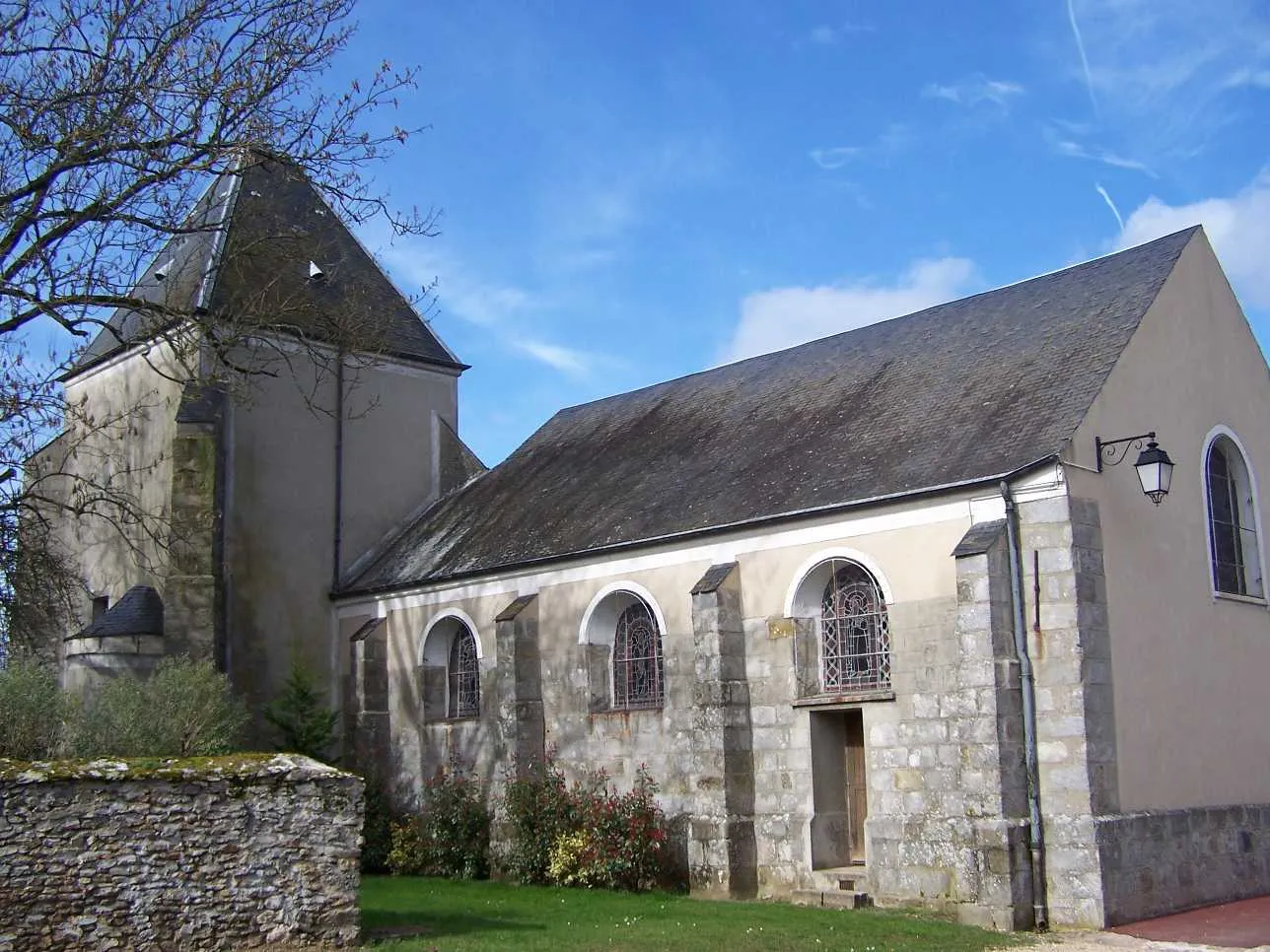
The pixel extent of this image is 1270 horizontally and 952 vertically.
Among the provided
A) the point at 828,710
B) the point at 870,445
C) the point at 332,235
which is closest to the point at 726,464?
the point at 870,445

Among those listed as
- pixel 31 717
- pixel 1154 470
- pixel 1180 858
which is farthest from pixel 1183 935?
pixel 31 717

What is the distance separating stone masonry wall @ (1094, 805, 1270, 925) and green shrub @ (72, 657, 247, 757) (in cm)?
950

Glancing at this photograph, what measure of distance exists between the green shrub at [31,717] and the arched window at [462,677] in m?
7.63

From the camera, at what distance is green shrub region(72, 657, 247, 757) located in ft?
47.2

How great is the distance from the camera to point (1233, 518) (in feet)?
56.2

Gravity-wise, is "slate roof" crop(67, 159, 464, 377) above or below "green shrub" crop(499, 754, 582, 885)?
above

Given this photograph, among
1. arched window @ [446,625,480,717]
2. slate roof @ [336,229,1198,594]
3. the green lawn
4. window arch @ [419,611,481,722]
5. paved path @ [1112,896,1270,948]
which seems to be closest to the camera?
the green lawn

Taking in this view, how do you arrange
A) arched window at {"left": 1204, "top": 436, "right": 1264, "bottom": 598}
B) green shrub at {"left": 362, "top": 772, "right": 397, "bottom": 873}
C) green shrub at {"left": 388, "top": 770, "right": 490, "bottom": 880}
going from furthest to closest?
green shrub at {"left": 362, "top": 772, "right": 397, "bottom": 873}, green shrub at {"left": 388, "top": 770, "right": 490, "bottom": 880}, arched window at {"left": 1204, "top": 436, "right": 1264, "bottom": 598}

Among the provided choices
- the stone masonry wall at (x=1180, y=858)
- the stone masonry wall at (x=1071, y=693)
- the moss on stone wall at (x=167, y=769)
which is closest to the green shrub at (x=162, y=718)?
the moss on stone wall at (x=167, y=769)

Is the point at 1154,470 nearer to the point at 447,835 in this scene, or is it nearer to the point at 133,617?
the point at 447,835

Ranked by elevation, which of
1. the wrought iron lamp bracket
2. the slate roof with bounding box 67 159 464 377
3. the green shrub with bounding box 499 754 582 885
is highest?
the slate roof with bounding box 67 159 464 377

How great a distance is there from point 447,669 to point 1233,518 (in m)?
12.0

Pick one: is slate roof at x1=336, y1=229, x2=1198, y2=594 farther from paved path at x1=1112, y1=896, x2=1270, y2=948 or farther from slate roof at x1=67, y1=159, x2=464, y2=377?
paved path at x1=1112, y1=896, x2=1270, y2=948

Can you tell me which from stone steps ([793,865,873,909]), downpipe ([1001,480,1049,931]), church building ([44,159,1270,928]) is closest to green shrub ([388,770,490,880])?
church building ([44,159,1270,928])
